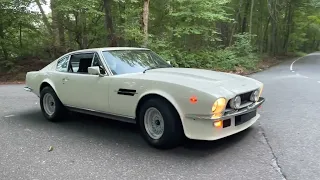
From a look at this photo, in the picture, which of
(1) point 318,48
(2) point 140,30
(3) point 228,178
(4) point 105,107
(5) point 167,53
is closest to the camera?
(3) point 228,178

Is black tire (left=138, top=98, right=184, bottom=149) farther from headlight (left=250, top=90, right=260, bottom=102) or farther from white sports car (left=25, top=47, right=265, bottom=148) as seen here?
headlight (left=250, top=90, right=260, bottom=102)

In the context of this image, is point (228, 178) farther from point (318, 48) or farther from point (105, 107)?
point (318, 48)

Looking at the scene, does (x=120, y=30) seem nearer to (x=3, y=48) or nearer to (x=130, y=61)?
(x=3, y=48)

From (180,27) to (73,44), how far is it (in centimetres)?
657

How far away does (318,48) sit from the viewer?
3344 inches

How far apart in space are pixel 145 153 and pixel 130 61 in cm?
170

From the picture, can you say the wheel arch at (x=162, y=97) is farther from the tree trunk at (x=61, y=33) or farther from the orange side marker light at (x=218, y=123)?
the tree trunk at (x=61, y=33)

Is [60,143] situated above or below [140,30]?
below

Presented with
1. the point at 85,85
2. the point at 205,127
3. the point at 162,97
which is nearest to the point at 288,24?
the point at 85,85

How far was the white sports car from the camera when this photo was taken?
3.82m

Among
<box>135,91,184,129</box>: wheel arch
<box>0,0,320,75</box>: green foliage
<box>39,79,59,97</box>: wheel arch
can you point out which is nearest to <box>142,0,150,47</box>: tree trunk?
<box>0,0,320,75</box>: green foliage

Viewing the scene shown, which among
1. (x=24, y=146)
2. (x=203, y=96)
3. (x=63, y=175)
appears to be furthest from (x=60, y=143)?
(x=203, y=96)

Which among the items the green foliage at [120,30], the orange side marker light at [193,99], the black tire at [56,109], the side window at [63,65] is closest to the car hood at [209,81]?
the orange side marker light at [193,99]

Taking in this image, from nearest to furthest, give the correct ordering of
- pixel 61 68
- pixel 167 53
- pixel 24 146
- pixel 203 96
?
pixel 203 96, pixel 24 146, pixel 61 68, pixel 167 53
